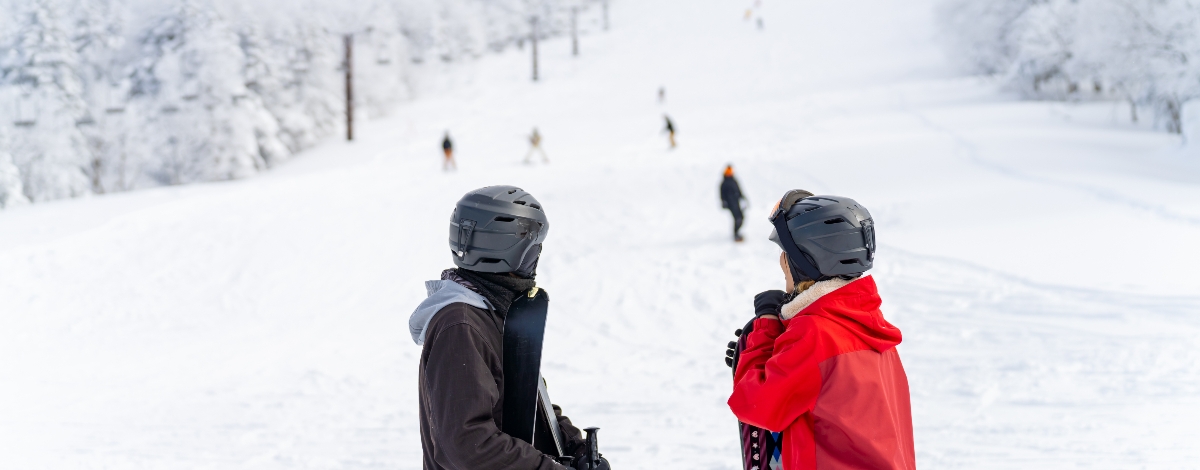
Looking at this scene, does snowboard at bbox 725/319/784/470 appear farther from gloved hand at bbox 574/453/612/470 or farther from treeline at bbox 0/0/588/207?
treeline at bbox 0/0/588/207

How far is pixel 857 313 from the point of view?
89.2 inches

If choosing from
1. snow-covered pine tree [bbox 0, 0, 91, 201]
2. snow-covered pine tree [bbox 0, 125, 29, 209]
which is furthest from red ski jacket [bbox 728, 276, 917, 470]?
snow-covered pine tree [bbox 0, 0, 91, 201]

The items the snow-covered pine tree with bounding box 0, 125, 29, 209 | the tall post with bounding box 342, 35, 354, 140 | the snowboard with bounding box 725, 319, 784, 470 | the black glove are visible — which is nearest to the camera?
A: the black glove

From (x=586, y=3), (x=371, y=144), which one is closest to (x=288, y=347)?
(x=371, y=144)

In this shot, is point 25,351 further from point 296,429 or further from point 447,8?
point 447,8

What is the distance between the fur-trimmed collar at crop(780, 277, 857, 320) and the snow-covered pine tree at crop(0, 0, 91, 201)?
34.1m

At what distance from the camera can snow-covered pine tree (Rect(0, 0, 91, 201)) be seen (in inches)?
1129

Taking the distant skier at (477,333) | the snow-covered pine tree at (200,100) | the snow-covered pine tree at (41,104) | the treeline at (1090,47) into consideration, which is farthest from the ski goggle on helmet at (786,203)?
the snow-covered pine tree at (200,100)

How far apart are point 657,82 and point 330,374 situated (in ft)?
129

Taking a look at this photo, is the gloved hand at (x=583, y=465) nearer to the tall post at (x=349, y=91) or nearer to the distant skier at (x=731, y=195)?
the distant skier at (x=731, y=195)

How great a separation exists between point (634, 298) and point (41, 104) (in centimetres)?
2972

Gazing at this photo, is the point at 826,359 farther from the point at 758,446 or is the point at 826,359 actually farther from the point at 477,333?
the point at 477,333

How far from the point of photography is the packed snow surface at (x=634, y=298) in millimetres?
5938

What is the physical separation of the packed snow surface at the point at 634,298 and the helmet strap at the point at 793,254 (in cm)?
318
